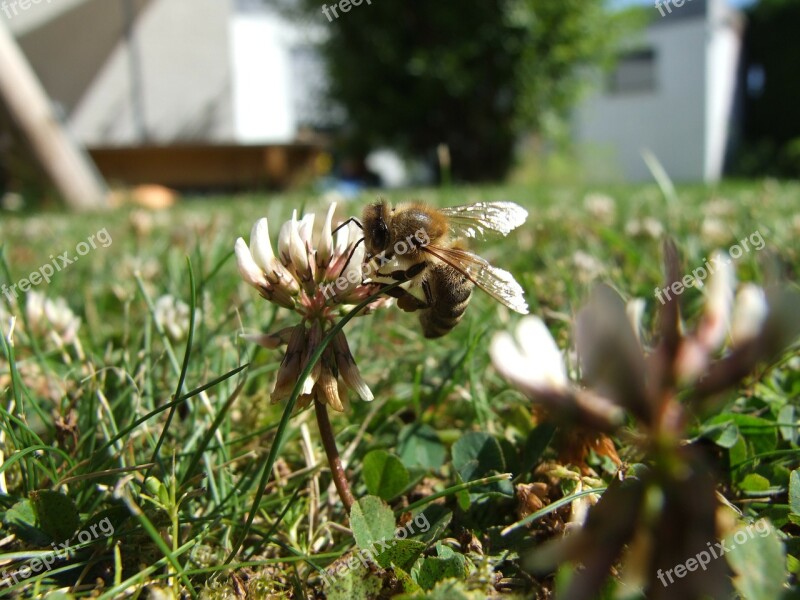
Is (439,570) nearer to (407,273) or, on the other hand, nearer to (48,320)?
(407,273)

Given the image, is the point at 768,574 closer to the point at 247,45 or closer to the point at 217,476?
the point at 217,476

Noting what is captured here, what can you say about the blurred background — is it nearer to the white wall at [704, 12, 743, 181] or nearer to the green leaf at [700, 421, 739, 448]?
the white wall at [704, 12, 743, 181]

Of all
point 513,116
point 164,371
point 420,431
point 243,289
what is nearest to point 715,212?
point 243,289

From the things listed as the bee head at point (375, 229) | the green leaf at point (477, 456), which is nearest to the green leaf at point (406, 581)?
the green leaf at point (477, 456)

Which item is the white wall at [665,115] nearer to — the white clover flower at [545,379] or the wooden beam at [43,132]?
the wooden beam at [43,132]

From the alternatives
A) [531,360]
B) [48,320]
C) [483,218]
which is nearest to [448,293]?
[483,218]

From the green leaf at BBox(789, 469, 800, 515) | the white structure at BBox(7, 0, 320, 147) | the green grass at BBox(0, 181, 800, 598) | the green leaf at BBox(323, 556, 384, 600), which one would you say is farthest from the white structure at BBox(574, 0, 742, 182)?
the green leaf at BBox(323, 556, 384, 600)
